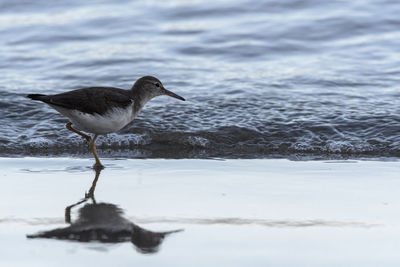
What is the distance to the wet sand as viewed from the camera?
4.58 metres

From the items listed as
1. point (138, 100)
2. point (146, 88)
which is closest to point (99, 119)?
point (138, 100)

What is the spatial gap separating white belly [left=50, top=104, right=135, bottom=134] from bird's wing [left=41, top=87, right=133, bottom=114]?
5 centimetres

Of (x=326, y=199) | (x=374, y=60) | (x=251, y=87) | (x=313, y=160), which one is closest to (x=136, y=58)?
(x=251, y=87)

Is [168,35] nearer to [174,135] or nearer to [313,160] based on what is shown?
[174,135]

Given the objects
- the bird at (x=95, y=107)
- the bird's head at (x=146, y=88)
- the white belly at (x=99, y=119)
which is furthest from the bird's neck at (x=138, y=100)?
the white belly at (x=99, y=119)

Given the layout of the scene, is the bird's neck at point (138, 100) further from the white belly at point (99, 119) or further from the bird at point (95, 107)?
the white belly at point (99, 119)

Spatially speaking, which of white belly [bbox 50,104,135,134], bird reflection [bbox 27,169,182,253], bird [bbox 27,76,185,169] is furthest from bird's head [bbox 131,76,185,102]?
bird reflection [bbox 27,169,182,253]

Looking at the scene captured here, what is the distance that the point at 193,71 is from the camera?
36.5 ft

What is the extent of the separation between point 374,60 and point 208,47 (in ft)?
9.09

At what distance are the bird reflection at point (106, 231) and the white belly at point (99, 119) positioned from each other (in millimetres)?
1546

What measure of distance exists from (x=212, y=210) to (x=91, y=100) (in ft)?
6.78

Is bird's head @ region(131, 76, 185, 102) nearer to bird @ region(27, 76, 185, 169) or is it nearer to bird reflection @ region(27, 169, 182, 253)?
bird @ region(27, 76, 185, 169)

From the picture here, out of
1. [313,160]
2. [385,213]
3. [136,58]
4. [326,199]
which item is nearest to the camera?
[385,213]

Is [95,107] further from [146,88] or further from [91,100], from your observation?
[146,88]
